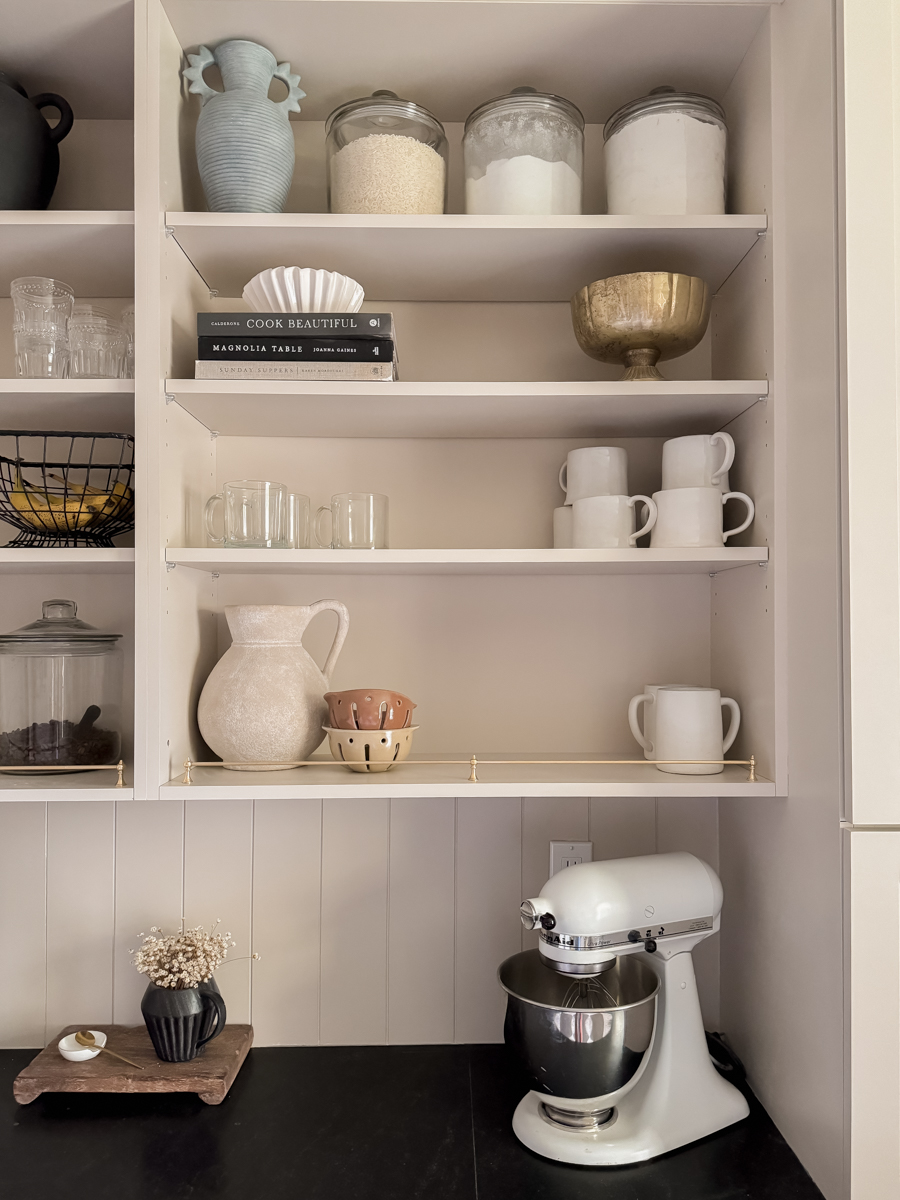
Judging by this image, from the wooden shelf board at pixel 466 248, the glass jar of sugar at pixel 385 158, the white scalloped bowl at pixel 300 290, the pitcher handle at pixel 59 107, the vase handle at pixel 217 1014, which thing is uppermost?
the pitcher handle at pixel 59 107

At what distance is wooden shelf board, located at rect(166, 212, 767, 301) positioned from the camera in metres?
1.20

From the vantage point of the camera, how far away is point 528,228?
3.95ft

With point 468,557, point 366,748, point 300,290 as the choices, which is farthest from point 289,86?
point 366,748

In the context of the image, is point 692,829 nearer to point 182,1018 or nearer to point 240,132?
point 182,1018

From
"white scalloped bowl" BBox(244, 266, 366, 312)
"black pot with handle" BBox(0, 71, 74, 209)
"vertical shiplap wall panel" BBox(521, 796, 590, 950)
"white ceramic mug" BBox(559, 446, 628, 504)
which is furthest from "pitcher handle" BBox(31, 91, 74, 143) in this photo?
"vertical shiplap wall panel" BBox(521, 796, 590, 950)

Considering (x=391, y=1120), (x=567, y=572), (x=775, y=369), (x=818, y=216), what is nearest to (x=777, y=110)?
(x=818, y=216)

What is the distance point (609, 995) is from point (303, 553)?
30.5 inches

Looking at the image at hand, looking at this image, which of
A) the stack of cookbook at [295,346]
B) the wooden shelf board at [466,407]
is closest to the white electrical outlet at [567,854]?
the wooden shelf board at [466,407]

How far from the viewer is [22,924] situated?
1452mm

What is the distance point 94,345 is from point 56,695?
543mm

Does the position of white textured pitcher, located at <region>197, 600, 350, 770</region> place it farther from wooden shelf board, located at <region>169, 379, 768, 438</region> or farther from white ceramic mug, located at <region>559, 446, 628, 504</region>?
white ceramic mug, located at <region>559, 446, 628, 504</region>

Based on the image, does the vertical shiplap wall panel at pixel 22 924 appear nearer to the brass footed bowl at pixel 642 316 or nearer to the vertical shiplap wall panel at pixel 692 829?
the vertical shiplap wall panel at pixel 692 829

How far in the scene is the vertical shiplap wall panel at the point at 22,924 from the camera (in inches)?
57.0

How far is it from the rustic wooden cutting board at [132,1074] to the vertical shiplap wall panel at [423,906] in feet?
1.00
